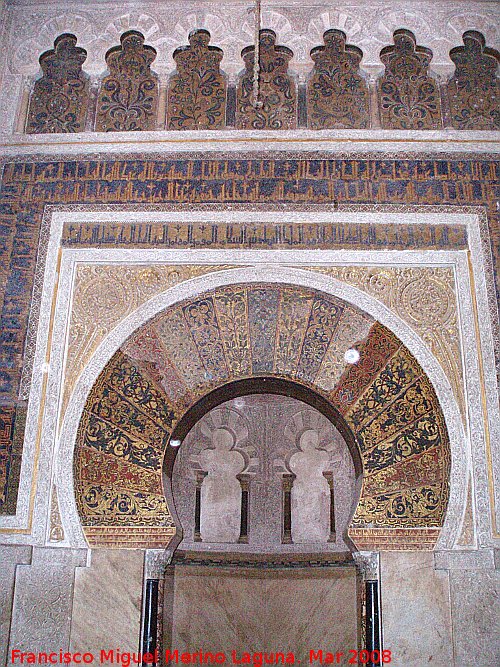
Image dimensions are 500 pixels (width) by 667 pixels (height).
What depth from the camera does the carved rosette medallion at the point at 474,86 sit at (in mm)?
4582

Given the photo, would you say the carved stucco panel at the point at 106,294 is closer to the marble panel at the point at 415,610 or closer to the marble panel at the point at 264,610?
the marble panel at the point at 415,610

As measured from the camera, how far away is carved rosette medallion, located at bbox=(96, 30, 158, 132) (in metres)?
4.64

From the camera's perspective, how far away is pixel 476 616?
366cm

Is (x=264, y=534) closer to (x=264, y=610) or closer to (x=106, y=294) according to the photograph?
(x=264, y=610)

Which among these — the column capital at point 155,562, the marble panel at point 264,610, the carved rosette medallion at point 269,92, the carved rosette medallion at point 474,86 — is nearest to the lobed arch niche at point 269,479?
the marble panel at point 264,610

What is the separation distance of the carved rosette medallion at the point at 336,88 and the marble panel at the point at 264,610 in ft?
11.4

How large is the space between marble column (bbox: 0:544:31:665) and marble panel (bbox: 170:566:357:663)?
2469mm

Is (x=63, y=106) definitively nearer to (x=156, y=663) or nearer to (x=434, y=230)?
(x=434, y=230)

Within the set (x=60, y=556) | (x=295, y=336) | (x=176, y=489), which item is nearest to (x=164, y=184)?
(x=295, y=336)

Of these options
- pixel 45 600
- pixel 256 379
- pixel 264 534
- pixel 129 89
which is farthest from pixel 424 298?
pixel 264 534

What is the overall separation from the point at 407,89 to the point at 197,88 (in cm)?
126

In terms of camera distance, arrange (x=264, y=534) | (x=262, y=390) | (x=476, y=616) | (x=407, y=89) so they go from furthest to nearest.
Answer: (x=264, y=534) → (x=407, y=89) → (x=262, y=390) → (x=476, y=616)

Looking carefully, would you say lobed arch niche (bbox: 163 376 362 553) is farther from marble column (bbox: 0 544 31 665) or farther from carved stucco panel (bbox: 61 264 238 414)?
marble column (bbox: 0 544 31 665)

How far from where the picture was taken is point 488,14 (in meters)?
4.79
